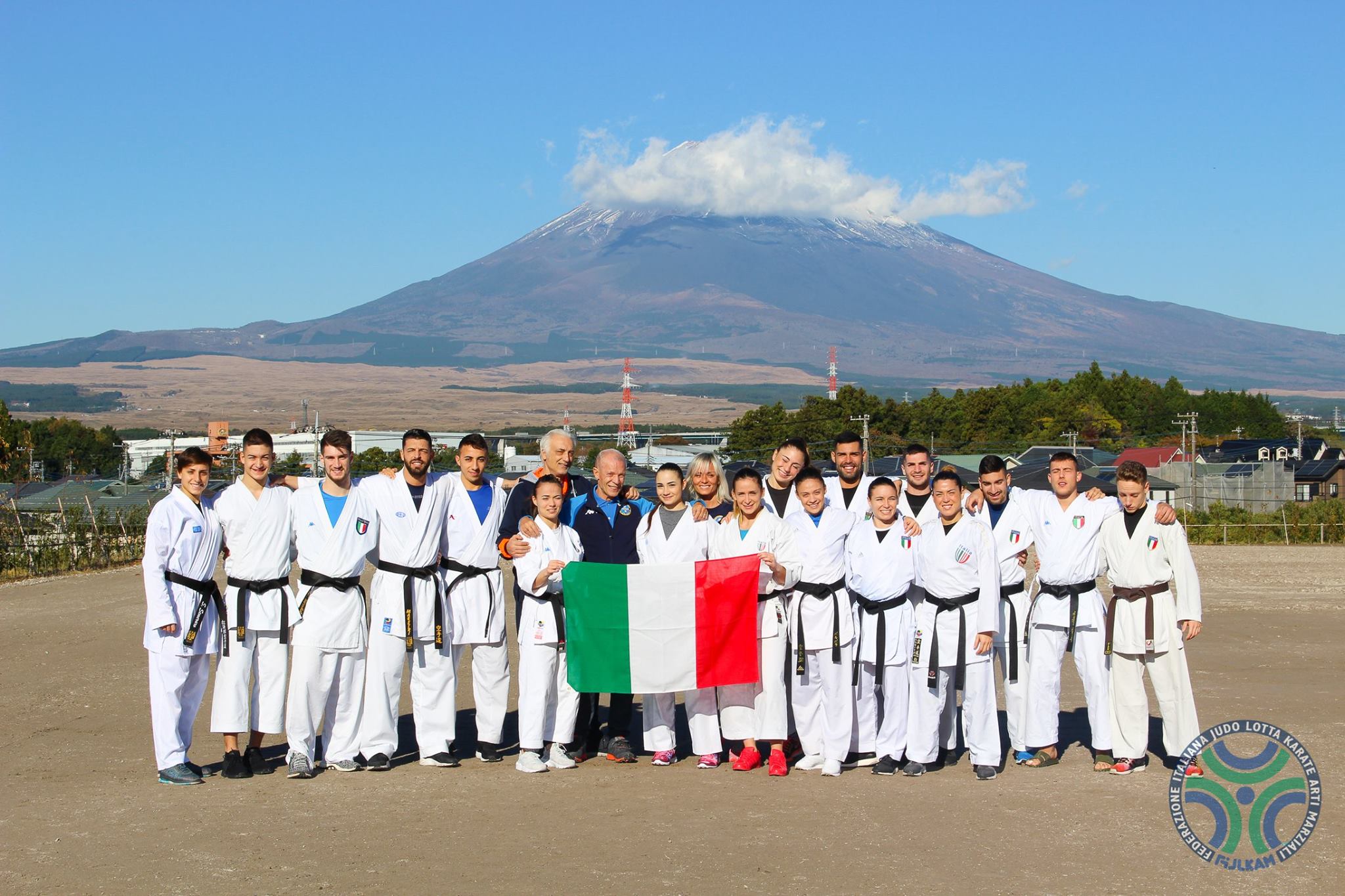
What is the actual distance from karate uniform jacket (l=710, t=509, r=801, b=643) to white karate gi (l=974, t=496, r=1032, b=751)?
1210 mm

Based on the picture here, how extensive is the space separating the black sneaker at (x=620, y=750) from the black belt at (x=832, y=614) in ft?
Answer: 3.93

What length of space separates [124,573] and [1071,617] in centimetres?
1998

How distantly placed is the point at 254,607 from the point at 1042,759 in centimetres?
486

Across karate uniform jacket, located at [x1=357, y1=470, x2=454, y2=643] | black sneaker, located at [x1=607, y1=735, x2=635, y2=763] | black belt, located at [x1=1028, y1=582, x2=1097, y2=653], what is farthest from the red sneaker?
karate uniform jacket, located at [x1=357, y1=470, x2=454, y2=643]

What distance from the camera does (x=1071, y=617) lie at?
25.2 feet

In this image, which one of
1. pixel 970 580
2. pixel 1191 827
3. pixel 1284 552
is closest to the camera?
pixel 1191 827

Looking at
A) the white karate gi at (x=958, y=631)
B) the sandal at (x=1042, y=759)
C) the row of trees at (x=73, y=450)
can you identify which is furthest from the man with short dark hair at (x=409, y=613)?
the row of trees at (x=73, y=450)

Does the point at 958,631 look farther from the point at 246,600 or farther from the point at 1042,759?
the point at 246,600

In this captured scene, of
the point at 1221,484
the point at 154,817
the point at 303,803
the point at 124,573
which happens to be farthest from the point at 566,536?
the point at 1221,484

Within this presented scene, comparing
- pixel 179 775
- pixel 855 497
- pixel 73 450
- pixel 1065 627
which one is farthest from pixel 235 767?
pixel 73 450

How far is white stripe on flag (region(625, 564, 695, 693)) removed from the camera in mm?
7688

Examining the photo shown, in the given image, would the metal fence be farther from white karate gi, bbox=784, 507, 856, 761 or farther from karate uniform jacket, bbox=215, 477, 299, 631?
white karate gi, bbox=784, 507, 856, 761

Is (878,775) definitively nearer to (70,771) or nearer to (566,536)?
(566,536)

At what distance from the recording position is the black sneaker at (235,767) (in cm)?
739
